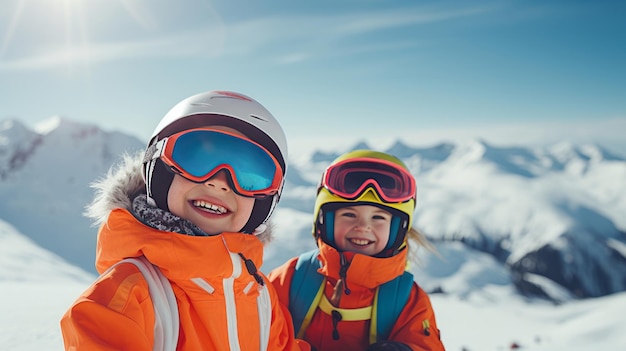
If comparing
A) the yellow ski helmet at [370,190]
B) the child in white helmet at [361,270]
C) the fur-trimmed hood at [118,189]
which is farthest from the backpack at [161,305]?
the yellow ski helmet at [370,190]

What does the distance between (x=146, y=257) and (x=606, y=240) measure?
13969 cm

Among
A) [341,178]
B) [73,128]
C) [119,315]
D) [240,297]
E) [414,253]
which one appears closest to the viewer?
[119,315]

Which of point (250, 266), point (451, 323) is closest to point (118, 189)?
point (250, 266)

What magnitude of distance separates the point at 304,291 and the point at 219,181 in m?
1.56

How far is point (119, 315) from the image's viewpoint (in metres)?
1.42

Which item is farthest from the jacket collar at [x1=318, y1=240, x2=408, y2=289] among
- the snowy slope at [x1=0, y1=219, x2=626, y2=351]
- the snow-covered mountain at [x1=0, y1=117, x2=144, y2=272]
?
the snow-covered mountain at [x1=0, y1=117, x2=144, y2=272]

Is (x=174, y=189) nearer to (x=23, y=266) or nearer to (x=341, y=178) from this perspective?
(x=341, y=178)

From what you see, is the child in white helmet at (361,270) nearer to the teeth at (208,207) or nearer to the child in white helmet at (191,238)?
the child in white helmet at (191,238)

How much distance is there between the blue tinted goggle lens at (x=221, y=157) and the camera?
6.39 feet

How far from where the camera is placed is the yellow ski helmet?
3.23 m

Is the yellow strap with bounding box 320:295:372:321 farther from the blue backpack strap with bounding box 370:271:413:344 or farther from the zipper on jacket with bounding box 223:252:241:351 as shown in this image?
the zipper on jacket with bounding box 223:252:241:351

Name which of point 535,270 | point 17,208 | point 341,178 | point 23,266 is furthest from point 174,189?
point 535,270

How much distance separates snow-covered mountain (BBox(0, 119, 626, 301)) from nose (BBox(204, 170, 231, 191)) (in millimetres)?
736

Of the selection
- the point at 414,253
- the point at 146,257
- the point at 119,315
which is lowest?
the point at 414,253
